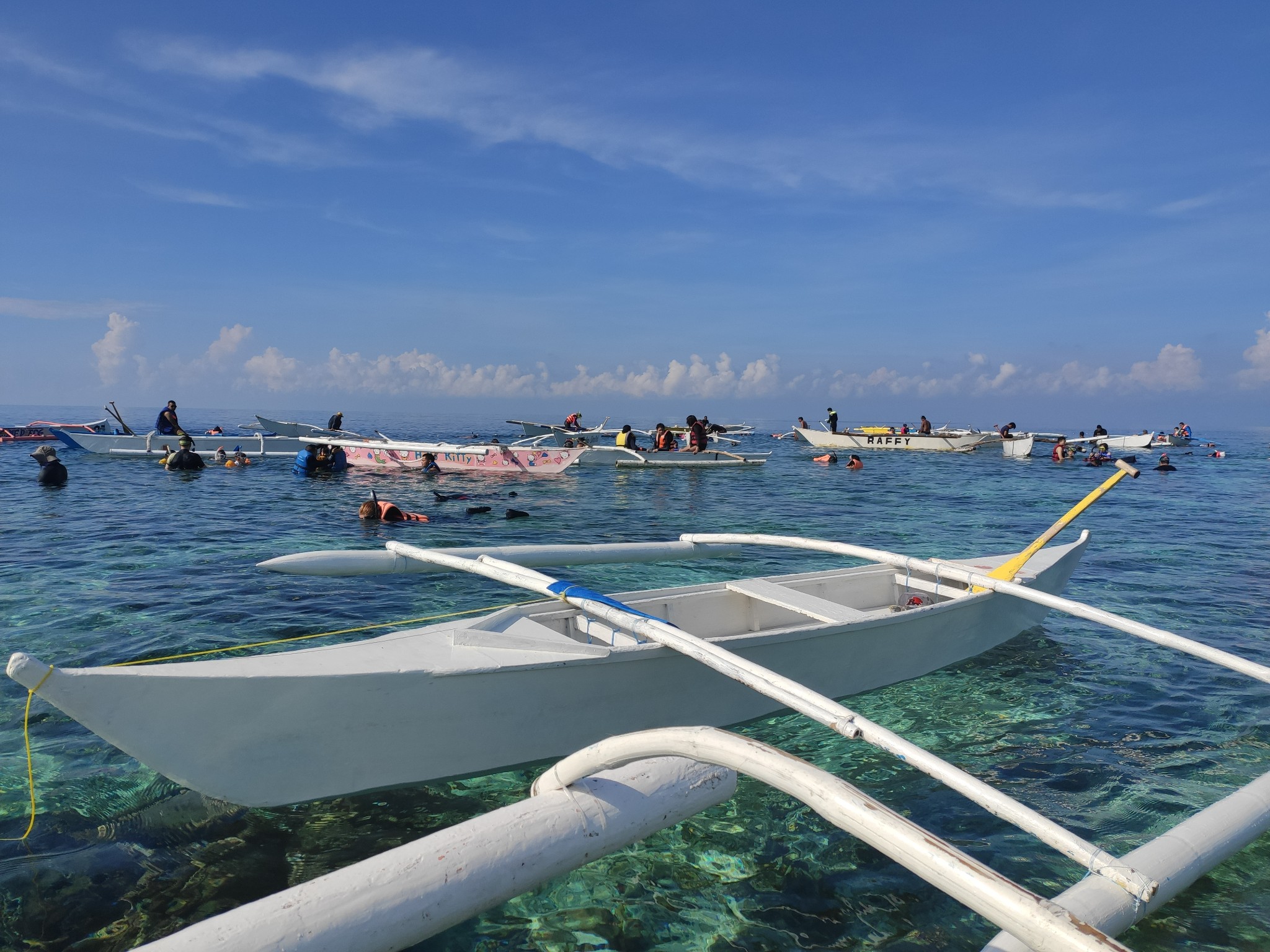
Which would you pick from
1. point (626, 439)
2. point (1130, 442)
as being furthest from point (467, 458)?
point (1130, 442)

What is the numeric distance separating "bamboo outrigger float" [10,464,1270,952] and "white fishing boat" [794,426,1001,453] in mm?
41671

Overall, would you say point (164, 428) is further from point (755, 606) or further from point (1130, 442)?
point (1130, 442)

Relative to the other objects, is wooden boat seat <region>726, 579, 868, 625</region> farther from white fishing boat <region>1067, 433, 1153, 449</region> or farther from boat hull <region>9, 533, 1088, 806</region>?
white fishing boat <region>1067, 433, 1153, 449</region>

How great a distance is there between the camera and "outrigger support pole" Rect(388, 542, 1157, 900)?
3289mm

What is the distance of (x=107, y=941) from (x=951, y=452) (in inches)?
1837

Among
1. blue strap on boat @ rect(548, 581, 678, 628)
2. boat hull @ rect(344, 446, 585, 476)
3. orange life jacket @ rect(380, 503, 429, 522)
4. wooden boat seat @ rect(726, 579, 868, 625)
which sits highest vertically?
boat hull @ rect(344, 446, 585, 476)

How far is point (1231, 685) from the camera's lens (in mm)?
7910

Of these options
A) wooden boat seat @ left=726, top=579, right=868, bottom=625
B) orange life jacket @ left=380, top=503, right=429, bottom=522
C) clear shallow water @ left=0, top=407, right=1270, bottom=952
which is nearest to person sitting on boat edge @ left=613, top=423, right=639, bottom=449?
orange life jacket @ left=380, top=503, right=429, bottom=522

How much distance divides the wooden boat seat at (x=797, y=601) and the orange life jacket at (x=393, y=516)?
11.3 meters

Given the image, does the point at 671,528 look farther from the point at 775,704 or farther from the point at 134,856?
the point at 134,856

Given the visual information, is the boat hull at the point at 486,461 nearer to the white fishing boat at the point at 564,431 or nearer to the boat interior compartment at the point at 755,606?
the white fishing boat at the point at 564,431

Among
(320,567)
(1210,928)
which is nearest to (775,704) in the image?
(1210,928)

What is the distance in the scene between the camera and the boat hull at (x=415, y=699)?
13.0 ft

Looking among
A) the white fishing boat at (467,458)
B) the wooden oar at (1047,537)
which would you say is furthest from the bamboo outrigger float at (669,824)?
the white fishing boat at (467,458)
